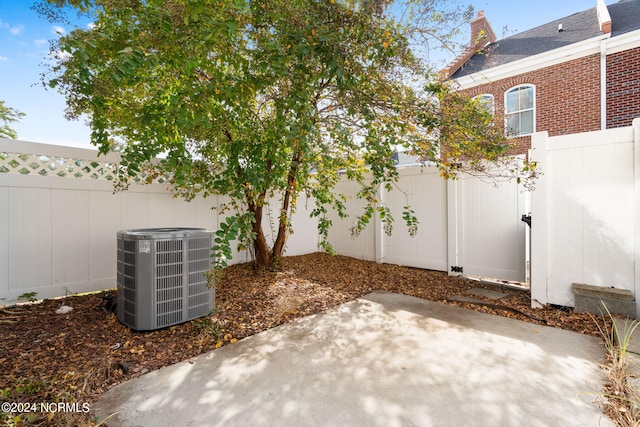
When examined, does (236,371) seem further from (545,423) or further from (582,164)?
(582,164)

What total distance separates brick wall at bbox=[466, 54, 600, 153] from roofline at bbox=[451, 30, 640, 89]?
0.39ft

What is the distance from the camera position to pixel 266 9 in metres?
2.94

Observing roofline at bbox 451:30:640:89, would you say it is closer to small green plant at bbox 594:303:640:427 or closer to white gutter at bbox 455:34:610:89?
white gutter at bbox 455:34:610:89

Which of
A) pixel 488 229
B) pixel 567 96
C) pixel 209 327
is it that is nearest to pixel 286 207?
pixel 209 327

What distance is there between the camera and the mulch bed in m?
1.91

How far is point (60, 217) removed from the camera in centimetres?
353

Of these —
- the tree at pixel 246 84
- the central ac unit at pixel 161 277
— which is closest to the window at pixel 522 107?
the tree at pixel 246 84

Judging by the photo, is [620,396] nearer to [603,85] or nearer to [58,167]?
[58,167]

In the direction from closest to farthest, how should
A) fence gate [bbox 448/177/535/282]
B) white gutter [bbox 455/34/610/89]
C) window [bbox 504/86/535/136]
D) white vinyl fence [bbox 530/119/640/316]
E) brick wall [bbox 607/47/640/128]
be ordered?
white vinyl fence [bbox 530/119/640/316], fence gate [bbox 448/177/535/282], brick wall [bbox 607/47/640/128], white gutter [bbox 455/34/610/89], window [bbox 504/86/535/136]

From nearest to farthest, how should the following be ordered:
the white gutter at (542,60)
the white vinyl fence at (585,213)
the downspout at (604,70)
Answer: the white vinyl fence at (585,213)
the downspout at (604,70)
the white gutter at (542,60)

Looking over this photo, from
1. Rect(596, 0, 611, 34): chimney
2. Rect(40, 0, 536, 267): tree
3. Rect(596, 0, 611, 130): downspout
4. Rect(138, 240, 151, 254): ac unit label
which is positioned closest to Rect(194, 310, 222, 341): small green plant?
Rect(40, 0, 536, 267): tree

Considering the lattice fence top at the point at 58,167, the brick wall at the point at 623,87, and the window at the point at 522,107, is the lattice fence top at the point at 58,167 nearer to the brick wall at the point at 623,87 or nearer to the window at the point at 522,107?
the window at the point at 522,107

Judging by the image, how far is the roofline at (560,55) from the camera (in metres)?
6.53

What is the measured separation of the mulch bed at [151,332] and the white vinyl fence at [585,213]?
0.42 metres
